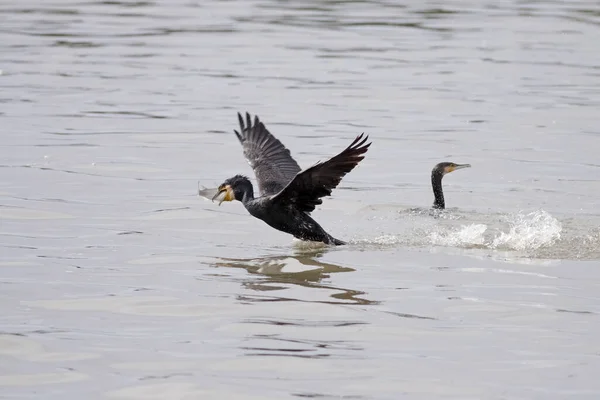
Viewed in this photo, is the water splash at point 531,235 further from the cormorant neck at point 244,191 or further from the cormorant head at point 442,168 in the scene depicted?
the cormorant neck at point 244,191

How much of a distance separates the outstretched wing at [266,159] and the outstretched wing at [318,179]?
81 cm

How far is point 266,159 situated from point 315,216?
0.83 metres

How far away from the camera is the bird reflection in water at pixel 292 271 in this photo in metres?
8.56

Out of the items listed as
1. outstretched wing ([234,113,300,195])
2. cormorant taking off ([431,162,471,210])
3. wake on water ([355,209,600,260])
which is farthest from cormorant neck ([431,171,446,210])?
outstretched wing ([234,113,300,195])

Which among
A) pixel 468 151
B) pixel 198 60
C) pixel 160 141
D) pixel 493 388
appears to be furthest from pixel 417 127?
pixel 493 388

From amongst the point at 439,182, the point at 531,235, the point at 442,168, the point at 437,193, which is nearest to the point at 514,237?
the point at 531,235

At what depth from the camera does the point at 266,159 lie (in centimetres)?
1165

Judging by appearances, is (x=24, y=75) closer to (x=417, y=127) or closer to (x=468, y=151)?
(x=417, y=127)

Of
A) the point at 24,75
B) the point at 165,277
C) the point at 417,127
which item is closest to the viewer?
the point at 165,277

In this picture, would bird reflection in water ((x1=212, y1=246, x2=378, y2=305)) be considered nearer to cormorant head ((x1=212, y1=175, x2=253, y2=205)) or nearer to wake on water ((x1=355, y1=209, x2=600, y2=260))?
cormorant head ((x1=212, y1=175, x2=253, y2=205))

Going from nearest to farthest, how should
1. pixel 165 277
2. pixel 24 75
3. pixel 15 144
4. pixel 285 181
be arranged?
pixel 165 277
pixel 285 181
pixel 15 144
pixel 24 75

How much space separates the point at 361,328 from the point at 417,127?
971cm

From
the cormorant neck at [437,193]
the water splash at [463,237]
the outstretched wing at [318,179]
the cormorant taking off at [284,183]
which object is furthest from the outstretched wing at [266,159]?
the cormorant neck at [437,193]

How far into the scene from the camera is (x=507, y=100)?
749 inches
